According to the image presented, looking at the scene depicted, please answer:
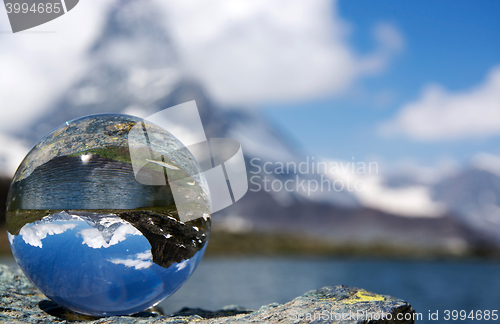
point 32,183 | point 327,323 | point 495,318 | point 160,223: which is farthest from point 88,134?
point 495,318

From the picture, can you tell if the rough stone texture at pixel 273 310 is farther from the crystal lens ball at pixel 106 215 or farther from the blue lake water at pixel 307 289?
the blue lake water at pixel 307 289

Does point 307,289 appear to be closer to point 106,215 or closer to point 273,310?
point 273,310

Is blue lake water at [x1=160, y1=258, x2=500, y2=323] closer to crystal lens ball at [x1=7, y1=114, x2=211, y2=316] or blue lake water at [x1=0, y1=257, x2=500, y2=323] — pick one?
Result: blue lake water at [x1=0, y1=257, x2=500, y2=323]

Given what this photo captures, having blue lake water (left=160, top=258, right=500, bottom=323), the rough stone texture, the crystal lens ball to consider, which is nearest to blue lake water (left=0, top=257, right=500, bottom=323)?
blue lake water (left=160, top=258, right=500, bottom=323)

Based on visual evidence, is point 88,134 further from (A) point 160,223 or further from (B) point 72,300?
(B) point 72,300

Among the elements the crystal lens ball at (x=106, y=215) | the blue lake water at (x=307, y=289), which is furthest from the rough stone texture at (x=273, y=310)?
the blue lake water at (x=307, y=289)

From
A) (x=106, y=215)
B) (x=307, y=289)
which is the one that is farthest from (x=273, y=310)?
(x=307, y=289)
